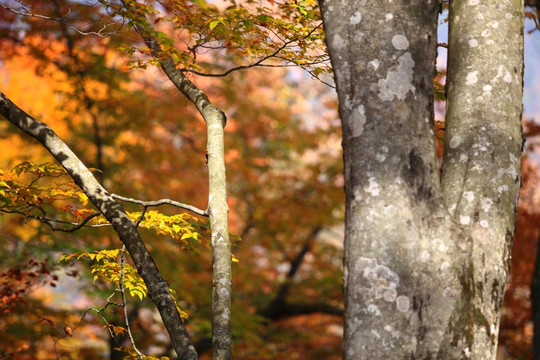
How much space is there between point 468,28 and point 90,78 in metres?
7.11

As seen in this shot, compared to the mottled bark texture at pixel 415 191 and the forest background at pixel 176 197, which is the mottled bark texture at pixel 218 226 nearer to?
the mottled bark texture at pixel 415 191

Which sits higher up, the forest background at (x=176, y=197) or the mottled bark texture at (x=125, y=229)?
the forest background at (x=176, y=197)

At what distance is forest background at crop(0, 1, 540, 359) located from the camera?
25.8 ft

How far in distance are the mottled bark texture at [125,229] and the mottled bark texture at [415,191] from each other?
3.02 feet

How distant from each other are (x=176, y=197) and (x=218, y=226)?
8109 mm

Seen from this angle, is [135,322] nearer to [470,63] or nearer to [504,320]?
[504,320]

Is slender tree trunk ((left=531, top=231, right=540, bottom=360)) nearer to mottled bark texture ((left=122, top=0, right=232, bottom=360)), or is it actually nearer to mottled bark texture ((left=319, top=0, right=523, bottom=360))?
mottled bark texture ((left=319, top=0, right=523, bottom=360))

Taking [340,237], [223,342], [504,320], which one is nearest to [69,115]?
[223,342]

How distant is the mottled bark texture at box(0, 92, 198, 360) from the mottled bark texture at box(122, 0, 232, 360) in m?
0.16

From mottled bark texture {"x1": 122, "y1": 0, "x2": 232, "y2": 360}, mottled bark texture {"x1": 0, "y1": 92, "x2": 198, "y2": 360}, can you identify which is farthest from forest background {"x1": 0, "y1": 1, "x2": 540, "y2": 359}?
mottled bark texture {"x1": 0, "y1": 92, "x2": 198, "y2": 360}

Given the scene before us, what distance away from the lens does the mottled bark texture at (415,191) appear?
2.04 meters

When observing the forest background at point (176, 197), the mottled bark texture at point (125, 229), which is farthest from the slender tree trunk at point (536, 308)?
the mottled bark texture at point (125, 229)

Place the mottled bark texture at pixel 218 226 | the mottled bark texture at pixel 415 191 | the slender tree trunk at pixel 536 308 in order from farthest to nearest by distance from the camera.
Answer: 1. the slender tree trunk at pixel 536 308
2. the mottled bark texture at pixel 218 226
3. the mottled bark texture at pixel 415 191

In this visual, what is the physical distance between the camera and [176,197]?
10750mm
